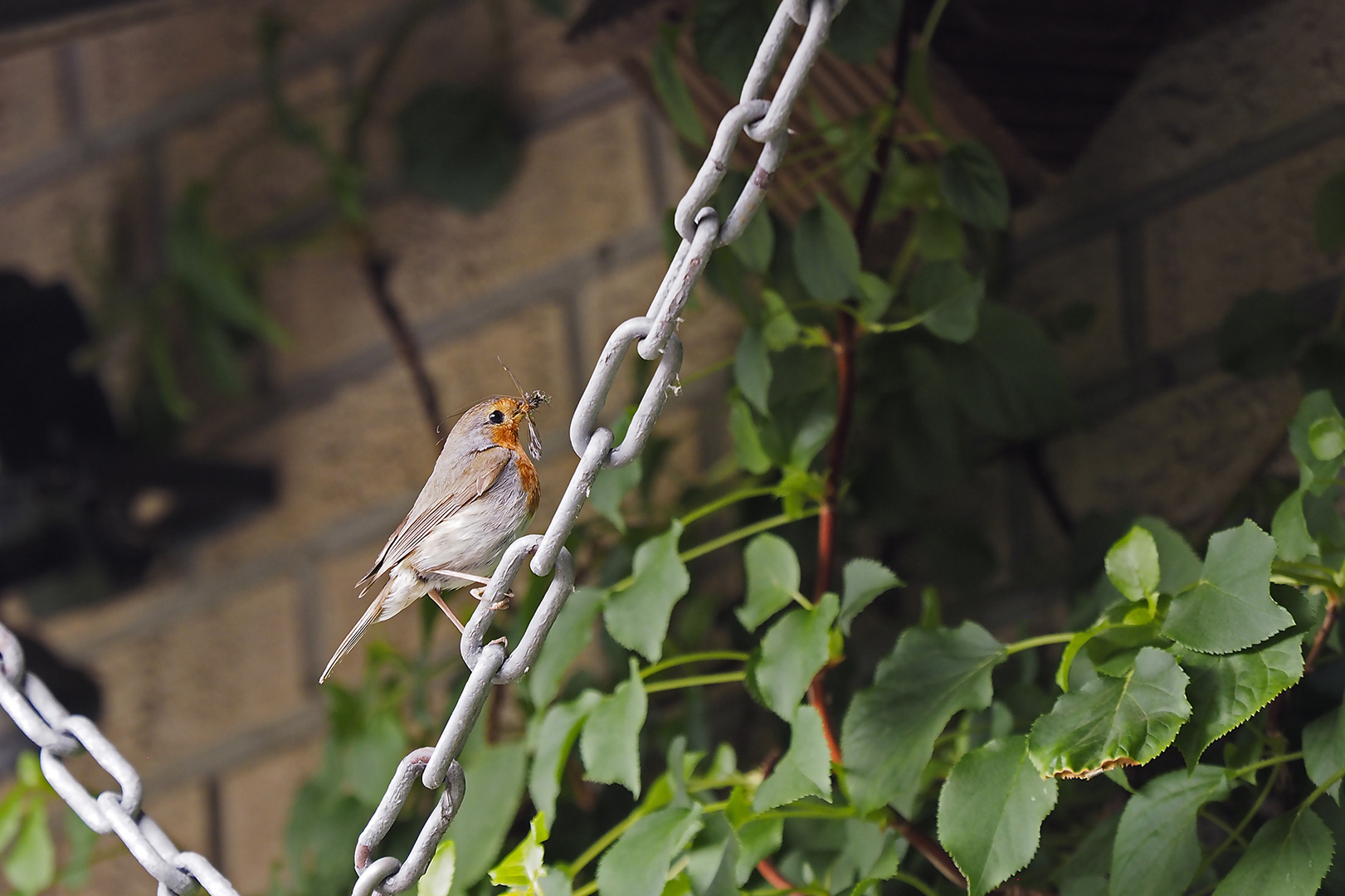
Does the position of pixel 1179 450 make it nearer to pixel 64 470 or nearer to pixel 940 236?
pixel 940 236

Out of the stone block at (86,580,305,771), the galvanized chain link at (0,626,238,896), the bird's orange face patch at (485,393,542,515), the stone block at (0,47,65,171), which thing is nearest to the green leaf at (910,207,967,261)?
the bird's orange face patch at (485,393,542,515)

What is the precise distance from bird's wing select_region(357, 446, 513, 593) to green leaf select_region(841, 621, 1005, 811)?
0.24m

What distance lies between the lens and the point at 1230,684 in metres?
0.50

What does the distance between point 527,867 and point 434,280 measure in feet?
2.61

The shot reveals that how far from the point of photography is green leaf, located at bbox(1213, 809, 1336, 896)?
48cm

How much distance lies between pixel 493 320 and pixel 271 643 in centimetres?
38

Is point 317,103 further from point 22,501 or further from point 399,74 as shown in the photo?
point 22,501

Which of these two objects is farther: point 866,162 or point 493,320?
point 493,320

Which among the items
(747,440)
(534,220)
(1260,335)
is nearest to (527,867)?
(747,440)

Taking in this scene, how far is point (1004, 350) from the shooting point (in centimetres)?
74

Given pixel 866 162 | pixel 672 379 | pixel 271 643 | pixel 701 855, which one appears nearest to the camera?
pixel 672 379

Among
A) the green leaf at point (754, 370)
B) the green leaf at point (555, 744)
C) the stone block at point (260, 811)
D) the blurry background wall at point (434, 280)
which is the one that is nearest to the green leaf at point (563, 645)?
the green leaf at point (555, 744)

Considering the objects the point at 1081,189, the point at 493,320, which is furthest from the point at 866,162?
the point at 493,320

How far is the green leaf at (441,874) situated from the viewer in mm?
501
